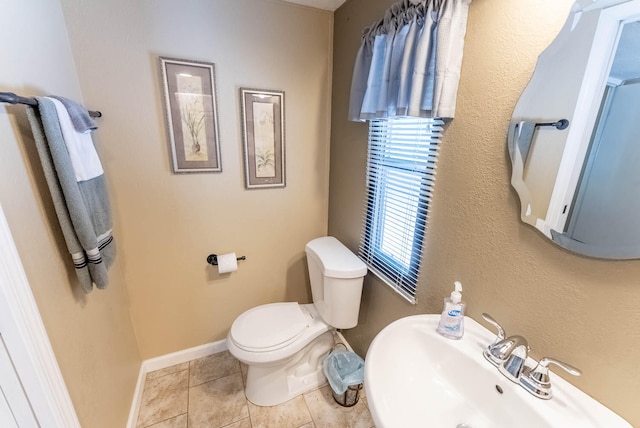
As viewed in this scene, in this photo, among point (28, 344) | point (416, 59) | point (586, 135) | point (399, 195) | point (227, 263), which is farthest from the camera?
point (227, 263)

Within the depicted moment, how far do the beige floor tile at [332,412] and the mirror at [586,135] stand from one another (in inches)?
54.1

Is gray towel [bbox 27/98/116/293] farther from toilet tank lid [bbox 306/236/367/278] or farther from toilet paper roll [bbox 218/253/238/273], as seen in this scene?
toilet tank lid [bbox 306/236/367/278]

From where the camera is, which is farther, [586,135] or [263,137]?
[263,137]

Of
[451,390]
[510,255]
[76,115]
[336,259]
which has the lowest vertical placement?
[451,390]

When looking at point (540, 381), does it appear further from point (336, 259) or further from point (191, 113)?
point (191, 113)

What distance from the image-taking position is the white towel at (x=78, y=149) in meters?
0.86

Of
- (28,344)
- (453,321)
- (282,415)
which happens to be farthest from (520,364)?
(28,344)

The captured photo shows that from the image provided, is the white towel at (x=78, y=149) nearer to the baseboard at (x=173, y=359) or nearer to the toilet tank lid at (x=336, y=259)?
the toilet tank lid at (x=336, y=259)

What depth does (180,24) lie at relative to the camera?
131cm

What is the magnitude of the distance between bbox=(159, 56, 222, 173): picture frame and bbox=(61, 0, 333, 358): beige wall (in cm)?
4

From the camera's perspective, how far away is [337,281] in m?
1.42

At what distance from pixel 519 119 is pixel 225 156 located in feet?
4.56

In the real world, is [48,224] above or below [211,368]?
above

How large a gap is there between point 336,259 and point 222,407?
1083 millimetres
